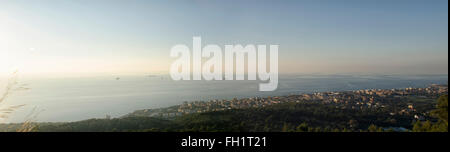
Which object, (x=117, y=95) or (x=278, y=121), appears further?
(x=117, y=95)

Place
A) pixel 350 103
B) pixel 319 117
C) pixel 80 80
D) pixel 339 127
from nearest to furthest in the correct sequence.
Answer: pixel 339 127
pixel 319 117
pixel 350 103
pixel 80 80

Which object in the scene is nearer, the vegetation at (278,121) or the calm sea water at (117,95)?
the vegetation at (278,121)

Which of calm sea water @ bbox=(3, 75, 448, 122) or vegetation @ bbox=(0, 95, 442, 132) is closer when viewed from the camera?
vegetation @ bbox=(0, 95, 442, 132)

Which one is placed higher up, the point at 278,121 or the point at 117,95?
the point at 278,121
